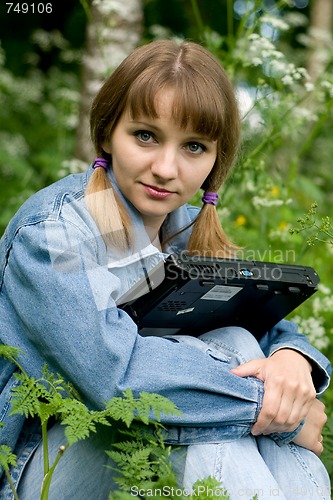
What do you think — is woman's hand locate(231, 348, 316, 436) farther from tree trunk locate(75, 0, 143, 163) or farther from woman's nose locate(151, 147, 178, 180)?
tree trunk locate(75, 0, 143, 163)

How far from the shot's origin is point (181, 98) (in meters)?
1.95

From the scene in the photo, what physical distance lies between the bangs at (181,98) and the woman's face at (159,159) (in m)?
0.01

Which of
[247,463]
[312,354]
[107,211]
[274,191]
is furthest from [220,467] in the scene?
[274,191]

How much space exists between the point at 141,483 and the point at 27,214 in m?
0.74

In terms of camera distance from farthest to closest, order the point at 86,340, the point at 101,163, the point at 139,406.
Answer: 1. the point at 101,163
2. the point at 86,340
3. the point at 139,406

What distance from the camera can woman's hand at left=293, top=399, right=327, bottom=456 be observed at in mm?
1983

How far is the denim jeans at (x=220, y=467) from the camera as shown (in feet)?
5.70

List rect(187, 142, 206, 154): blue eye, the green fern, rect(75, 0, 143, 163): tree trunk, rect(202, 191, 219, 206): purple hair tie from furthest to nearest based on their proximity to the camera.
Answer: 1. rect(75, 0, 143, 163): tree trunk
2. rect(202, 191, 219, 206): purple hair tie
3. rect(187, 142, 206, 154): blue eye
4. the green fern

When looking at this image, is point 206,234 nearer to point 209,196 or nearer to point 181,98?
point 209,196

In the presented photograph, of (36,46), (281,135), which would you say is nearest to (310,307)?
(281,135)

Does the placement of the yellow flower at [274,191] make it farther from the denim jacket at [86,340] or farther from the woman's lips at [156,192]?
the denim jacket at [86,340]

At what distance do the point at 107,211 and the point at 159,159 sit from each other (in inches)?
7.9

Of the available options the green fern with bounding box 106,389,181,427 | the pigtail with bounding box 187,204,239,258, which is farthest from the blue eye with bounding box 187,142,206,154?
the green fern with bounding box 106,389,181,427

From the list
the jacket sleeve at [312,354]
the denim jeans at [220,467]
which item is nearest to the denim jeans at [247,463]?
the denim jeans at [220,467]
